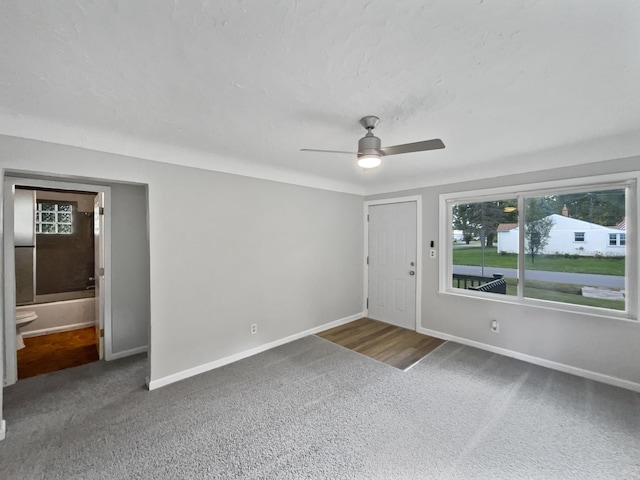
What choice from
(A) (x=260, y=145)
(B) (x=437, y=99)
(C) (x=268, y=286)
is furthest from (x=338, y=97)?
(C) (x=268, y=286)

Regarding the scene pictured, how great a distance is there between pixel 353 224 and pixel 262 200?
1727mm

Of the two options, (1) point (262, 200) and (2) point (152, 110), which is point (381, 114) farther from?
(1) point (262, 200)

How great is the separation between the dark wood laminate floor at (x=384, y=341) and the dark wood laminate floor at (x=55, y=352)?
294 cm

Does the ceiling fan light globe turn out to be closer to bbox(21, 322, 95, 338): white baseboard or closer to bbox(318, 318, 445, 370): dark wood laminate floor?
bbox(318, 318, 445, 370): dark wood laminate floor

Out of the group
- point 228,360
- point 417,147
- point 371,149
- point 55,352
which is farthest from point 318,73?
point 55,352

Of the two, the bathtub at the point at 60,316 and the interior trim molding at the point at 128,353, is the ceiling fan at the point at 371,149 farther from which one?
the bathtub at the point at 60,316

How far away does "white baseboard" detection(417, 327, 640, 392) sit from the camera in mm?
2564

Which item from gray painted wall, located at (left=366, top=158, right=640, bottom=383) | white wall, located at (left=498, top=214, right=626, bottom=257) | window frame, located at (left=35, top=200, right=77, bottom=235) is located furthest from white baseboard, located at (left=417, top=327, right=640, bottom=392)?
window frame, located at (left=35, top=200, right=77, bottom=235)

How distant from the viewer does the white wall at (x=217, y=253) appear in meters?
2.52

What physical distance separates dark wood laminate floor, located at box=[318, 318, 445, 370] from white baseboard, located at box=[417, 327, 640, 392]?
223mm

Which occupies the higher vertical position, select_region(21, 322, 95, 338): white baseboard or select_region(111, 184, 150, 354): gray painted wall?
select_region(111, 184, 150, 354): gray painted wall

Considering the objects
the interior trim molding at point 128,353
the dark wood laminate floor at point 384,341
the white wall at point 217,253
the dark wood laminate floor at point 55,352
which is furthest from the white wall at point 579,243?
the dark wood laminate floor at point 55,352

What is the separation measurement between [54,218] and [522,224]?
671cm

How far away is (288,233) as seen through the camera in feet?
12.1
